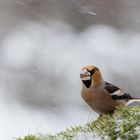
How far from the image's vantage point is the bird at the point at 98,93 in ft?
15.2

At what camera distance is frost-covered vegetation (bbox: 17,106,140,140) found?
10.8 feet

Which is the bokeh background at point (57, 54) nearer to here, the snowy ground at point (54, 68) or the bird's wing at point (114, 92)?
the snowy ground at point (54, 68)

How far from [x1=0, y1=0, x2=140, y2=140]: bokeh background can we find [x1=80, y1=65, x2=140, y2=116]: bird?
19.3 ft

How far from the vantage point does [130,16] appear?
20.9 meters

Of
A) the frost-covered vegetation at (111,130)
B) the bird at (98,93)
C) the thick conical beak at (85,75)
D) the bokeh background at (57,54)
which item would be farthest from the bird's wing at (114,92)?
the bokeh background at (57,54)

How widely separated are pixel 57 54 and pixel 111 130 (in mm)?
14486

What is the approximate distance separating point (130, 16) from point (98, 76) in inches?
644

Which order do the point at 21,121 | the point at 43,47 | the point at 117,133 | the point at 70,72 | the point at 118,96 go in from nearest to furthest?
1. the point at 117,133
2. the point at 118,96
3. the point at 21,121
4. the point at 70,72
5. the point at 43,47

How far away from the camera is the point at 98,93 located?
4727mm

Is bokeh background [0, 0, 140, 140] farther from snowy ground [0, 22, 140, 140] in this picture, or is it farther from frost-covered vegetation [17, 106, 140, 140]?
frost-covered vegetation [17, 106, 140, 140]

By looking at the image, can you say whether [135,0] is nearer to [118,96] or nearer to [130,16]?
[130,16]

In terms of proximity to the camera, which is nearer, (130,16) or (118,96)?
(118,96)

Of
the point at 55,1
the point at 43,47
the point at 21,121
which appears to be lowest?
the point at 21,121

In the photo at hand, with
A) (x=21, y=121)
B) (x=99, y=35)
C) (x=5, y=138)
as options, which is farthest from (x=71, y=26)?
(x=5, y=138)
